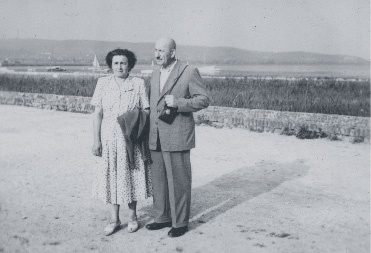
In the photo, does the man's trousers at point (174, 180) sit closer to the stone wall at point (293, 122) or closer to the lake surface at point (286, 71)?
the stone wall at point (293, 122)

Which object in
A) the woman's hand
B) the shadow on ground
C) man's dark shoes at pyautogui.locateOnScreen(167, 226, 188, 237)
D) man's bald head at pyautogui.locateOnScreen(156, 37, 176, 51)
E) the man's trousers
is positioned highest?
man's bald head at pyautogui.locateOnScreen(156, 37, 176, 51)

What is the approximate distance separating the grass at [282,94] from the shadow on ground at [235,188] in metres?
4.25

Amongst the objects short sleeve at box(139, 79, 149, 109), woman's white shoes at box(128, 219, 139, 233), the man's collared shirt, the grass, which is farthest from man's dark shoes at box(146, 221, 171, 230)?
the grass

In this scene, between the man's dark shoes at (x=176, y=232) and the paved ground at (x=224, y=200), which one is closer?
the paved ground at (x=224, y=200)

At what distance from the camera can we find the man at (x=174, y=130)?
4.36m

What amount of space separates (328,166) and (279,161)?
0.77 m

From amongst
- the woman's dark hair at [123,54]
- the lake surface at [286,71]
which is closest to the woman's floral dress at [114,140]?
the woman's dark hair at [123,54]

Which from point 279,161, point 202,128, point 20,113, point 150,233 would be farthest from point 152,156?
point 20,113

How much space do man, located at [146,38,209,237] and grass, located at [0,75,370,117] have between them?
6563 mm

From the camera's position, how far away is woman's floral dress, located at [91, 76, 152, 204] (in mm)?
4465

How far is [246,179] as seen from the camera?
6.67 metres

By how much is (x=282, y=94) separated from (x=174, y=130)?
33.9ft

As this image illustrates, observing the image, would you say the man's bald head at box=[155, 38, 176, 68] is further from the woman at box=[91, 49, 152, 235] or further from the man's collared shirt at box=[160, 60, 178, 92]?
the woman at box=[91, 49, 152, 235]

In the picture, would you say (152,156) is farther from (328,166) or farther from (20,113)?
(20,113)
